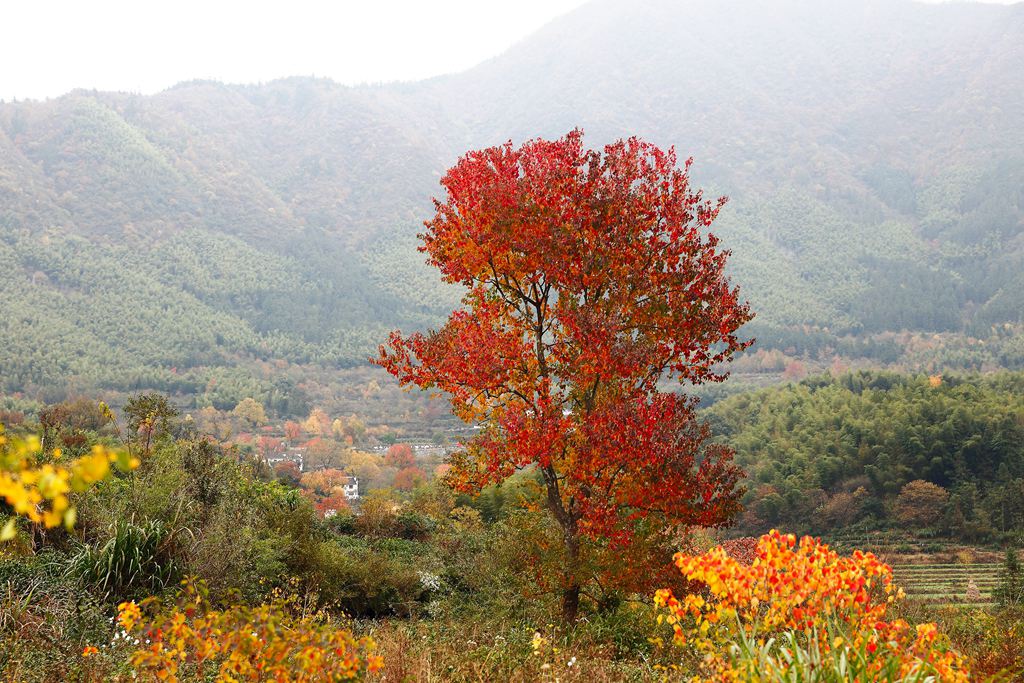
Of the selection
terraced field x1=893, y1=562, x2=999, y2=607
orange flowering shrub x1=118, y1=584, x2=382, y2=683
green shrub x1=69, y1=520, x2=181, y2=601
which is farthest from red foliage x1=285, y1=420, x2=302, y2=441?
orange flowering shrub x1=118, y1=584, x2=382, y2=683

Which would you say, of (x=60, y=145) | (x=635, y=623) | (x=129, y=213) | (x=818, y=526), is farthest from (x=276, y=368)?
(x=635, y=623)

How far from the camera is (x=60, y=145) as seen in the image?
187 m

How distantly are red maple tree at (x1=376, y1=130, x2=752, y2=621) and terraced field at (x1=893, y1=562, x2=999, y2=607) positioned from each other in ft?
88.3

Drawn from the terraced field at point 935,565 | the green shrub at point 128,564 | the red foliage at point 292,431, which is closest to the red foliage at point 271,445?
the red foliage at point 292,431

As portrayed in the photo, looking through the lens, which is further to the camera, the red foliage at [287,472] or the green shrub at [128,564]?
the red foliage at [287,472]

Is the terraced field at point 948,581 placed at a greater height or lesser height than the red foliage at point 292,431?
greater

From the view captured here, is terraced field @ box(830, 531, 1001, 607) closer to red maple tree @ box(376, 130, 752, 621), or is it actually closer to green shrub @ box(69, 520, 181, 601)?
red maple tree @ box(376, 130, 752, 621)

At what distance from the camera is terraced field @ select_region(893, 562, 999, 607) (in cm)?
3188

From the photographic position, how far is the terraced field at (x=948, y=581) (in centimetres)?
3188

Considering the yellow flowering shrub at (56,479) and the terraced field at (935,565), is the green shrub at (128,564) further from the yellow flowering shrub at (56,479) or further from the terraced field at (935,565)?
the terraced field at (935,565)

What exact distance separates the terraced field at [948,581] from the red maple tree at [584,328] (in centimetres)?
2692

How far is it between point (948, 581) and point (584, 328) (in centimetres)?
3809

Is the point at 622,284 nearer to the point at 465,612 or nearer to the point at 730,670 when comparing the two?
the point at 730,670

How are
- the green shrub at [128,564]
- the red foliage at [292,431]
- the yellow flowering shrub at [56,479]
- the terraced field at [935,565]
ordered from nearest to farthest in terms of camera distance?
1. the yellow flowering shrub at [56,479]
2. the green shrub at [128,564]
3. the terraced field at [935,565]
4. the red foliage at [292,431]
